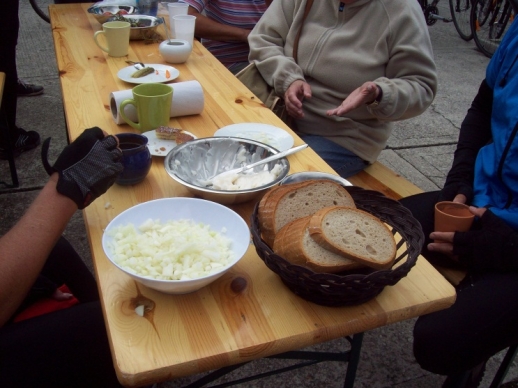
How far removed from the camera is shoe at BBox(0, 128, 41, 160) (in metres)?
3.41

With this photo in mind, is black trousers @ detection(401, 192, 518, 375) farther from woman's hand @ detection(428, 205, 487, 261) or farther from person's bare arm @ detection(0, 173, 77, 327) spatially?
person's bare arm @ detection(0, 173, 77, 327)

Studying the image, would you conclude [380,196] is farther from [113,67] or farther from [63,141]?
Answer: [63,141]

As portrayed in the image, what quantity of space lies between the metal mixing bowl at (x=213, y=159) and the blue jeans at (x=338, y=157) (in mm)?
715

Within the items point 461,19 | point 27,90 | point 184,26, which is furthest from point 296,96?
point 461,19

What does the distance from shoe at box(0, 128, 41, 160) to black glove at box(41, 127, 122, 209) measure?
96.7 inches

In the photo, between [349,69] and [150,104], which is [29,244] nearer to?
[150,104]

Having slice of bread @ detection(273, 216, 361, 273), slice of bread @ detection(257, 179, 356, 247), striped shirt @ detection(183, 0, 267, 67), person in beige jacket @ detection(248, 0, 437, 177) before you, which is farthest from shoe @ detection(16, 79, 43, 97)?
slice of bread @ detection(273, 216, 361, 273)

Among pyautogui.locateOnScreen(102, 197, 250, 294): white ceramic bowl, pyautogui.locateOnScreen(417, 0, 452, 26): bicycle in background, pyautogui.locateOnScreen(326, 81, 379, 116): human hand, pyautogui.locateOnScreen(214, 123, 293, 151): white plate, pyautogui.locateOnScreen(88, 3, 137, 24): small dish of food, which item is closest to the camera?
pyautogui.locateOnScreen(102, 197, 250, 294): white ceramic bowl

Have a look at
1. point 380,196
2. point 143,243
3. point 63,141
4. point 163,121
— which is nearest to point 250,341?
point 143,243

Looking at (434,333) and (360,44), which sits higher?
(360,44)

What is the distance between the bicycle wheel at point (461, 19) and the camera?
7.26 meters

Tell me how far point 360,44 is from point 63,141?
244cm

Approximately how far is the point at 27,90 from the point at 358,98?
352cm

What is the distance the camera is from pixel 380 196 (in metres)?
1.19
